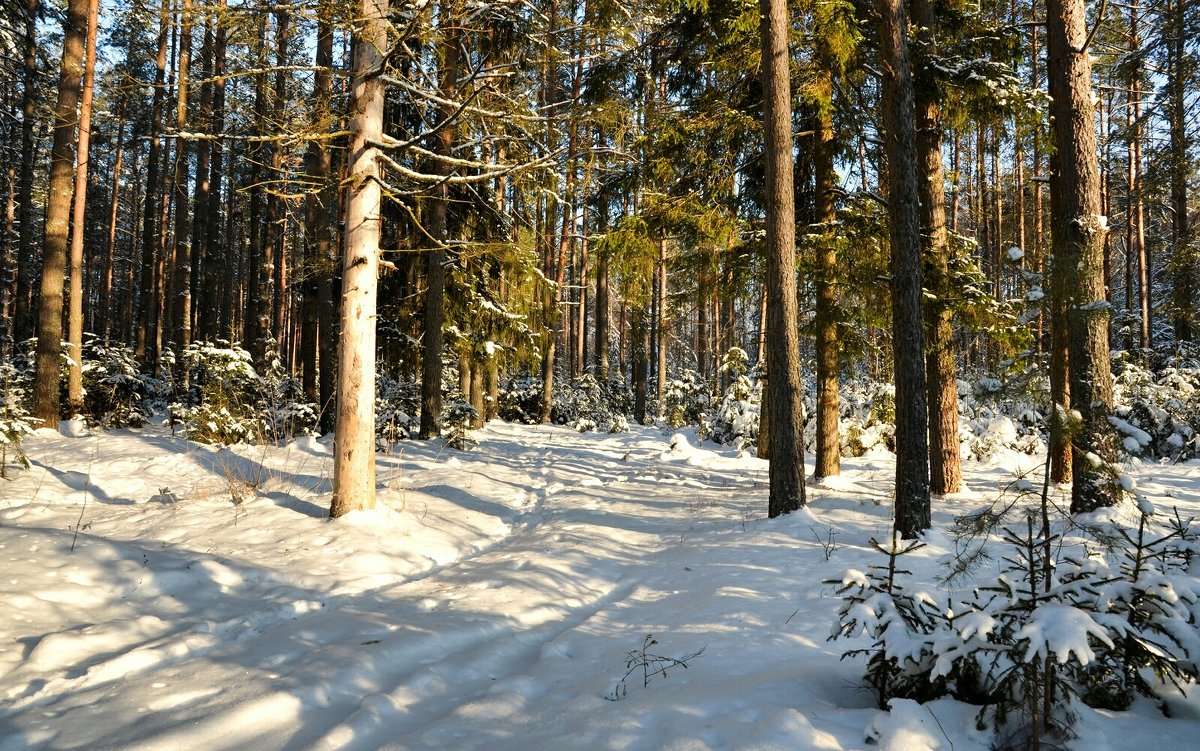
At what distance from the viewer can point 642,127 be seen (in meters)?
9.38

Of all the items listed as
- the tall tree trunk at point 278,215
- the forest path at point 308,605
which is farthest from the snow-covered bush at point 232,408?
the tall tree trunk at point 278,215

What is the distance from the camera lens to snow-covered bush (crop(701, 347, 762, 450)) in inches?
635

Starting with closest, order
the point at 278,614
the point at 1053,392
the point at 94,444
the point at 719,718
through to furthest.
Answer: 1. the point at 719,718
2. the point at 1053,392
3. the point at 278,614
4. the point at 94,444

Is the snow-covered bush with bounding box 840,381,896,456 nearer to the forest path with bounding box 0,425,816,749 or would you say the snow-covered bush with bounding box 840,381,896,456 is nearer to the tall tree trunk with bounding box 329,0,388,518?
the forest path with bounding box 0,425,816,749

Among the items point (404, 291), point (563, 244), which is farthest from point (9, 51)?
point (563, 244)

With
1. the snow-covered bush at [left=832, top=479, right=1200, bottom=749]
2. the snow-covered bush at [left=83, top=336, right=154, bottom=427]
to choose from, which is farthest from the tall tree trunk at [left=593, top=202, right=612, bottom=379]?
the snow-covered bush at [left=832, top=479, right=1200, bottom=749]

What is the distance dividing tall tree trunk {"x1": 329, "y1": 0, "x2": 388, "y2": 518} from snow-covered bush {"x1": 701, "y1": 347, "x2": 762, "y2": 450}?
1034 cm

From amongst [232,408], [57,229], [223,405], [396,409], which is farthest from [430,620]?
[57,229]

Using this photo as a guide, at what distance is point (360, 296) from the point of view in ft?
21.4

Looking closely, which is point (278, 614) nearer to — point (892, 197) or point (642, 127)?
point (892, 197)

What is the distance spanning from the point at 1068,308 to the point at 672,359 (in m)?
43.1

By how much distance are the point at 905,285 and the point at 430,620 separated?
5.47 m

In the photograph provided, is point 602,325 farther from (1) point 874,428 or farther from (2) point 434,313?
(1) point 874,428

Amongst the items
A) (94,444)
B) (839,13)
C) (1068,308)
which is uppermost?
(839,13)
